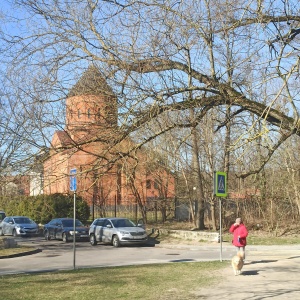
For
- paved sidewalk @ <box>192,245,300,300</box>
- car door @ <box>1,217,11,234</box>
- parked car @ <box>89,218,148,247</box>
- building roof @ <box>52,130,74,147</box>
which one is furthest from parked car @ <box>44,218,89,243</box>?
building roof @ <box>52,130,74,147</box>

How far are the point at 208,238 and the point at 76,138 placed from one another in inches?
673

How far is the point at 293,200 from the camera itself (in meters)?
28.4

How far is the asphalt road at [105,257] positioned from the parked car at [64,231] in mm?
2671

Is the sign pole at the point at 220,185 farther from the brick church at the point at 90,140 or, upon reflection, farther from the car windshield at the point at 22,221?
the car windshield at the point at 22,221

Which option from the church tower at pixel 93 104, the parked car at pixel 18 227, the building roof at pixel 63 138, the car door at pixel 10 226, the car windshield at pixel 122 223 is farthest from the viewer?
the car door at pixel 10 226

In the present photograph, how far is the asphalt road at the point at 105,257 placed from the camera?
17.8m

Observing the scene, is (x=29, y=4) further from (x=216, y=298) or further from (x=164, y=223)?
(x=164, y=223)

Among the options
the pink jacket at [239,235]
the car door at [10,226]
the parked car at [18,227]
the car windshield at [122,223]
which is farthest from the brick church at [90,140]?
the car door at [10,226]

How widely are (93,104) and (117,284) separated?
3895 mm

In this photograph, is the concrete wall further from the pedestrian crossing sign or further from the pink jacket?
the pink jacket

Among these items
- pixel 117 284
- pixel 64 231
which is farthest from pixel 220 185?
pixel 64 231

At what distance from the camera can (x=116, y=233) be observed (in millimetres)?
26328

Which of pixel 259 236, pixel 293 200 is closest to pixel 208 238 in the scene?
pixel 259 236

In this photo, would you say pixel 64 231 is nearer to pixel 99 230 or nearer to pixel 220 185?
pixel 99 230
